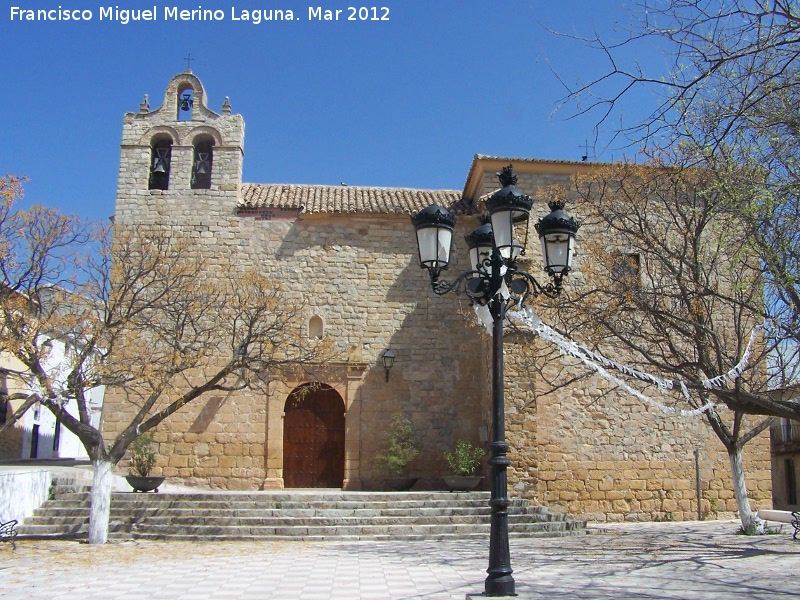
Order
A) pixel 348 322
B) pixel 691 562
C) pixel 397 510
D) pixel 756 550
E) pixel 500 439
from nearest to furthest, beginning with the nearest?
pixel 500 439 < pixel 691 562 < pixel 756 550 < pixel 397 510 < pixel 348 322

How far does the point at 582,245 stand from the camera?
16.7 meters

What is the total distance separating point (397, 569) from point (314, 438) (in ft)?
27.2

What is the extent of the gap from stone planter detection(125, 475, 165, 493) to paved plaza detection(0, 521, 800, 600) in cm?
254

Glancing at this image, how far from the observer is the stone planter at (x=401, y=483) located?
16062 mm

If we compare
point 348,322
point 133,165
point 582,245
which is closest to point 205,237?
point 133,165

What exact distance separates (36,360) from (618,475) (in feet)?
38.3

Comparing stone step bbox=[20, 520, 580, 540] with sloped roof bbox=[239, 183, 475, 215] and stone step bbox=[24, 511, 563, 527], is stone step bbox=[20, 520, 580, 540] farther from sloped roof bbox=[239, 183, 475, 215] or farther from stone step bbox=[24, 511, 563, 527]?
sloped roof bbox=[239, 183, 475, 215]

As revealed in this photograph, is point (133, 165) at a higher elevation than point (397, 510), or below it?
higher

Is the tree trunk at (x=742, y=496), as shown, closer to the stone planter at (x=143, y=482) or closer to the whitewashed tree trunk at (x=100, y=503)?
the whitewashed tree trunk at (x=100, y=503)

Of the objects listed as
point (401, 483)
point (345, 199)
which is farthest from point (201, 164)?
point (401, 483)

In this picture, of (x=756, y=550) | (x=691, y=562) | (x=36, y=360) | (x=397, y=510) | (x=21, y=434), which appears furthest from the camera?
(x=21, y=434)

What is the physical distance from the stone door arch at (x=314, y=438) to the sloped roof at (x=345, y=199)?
4318 mm

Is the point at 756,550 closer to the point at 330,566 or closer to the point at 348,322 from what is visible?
the point at 330,566

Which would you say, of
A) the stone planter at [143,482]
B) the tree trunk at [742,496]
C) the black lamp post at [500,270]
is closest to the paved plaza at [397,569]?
the tree trunk at [742,496]
